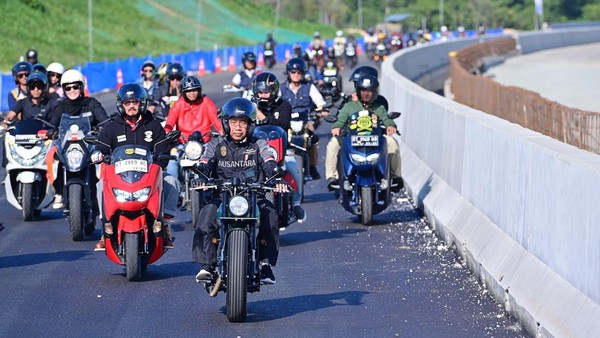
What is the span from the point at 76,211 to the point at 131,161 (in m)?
2.94

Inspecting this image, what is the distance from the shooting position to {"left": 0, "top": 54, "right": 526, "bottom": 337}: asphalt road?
10109 millimetres

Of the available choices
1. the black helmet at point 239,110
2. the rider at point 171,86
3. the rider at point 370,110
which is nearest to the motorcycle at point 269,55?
the rider at point 171,86

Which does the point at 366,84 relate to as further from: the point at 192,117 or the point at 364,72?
the point at 192,117

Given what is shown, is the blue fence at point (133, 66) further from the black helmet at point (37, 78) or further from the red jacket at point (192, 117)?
the red jacket at point (192, 117)

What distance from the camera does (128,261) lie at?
12.2 metres

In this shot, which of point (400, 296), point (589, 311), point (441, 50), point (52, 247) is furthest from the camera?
point (441, 50)

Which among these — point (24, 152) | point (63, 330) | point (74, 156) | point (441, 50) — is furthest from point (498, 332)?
point (441, 50)

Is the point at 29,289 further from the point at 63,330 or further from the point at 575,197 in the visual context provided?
the point at 575,197

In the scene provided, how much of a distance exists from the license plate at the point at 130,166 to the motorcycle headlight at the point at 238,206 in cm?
220

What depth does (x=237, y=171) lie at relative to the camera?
35.8ft

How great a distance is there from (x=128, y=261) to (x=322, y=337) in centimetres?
291

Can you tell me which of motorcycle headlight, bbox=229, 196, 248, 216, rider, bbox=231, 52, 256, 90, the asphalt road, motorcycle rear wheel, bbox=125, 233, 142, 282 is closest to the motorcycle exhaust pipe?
the asphalt road

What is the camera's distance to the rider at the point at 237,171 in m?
10.6

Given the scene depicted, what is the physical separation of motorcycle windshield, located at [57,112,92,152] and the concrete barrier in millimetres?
3823
